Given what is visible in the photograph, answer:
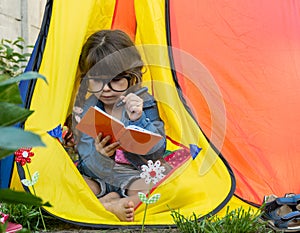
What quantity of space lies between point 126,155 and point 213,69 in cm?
43

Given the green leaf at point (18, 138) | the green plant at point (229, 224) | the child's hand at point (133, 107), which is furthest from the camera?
the child's hand at point (133, 107)

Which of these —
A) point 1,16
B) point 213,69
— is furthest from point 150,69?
point 1,16

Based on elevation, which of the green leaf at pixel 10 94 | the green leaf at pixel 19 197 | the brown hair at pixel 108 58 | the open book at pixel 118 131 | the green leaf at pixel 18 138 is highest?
the green leaf at pixel 10 94

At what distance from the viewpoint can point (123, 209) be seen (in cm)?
173

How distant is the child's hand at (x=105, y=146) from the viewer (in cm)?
183

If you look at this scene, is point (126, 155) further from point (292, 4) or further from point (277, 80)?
point (292, 4)

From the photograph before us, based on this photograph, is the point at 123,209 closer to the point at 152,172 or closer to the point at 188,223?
the point at 152,172

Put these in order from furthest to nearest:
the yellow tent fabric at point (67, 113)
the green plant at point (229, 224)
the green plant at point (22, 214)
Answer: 1. the yellow tent fabric at point (67, 113)
2. the green plant at point (22, 214)
3. the green plant at point (229, 224)

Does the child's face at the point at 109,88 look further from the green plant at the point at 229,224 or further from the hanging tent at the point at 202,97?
the green plant at the point at 229,224

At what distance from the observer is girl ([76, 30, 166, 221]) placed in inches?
74.2

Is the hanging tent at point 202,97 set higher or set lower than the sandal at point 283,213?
higher

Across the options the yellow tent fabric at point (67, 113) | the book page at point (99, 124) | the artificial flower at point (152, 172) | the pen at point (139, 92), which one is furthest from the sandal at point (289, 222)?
the pen at point (139, 92)

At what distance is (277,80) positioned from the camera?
1.92 metres

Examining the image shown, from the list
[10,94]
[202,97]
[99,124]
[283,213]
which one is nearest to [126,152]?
[99,124]
